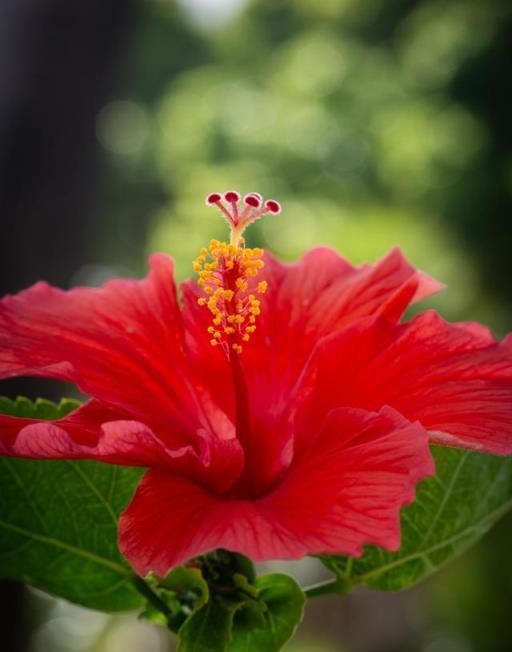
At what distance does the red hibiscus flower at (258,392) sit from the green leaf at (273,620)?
0.19 feet

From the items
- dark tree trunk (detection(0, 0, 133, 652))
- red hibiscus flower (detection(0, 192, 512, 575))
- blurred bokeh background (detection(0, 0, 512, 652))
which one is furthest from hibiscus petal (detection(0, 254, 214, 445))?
blurred bokeh background (detection(0, 0, 512, 652))

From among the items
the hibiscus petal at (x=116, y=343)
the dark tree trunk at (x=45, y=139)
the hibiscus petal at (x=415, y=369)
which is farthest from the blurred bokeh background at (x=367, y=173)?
the hibiscus petal at (x=415, y=369)

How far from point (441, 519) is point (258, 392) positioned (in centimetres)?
16

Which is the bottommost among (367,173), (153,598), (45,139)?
(153,598)

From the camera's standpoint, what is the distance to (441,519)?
24.2 inches

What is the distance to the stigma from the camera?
0.62 metres

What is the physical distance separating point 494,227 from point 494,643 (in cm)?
187

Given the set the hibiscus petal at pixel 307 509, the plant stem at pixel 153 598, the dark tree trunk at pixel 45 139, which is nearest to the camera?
the hibiscus petal at pixel 307 509

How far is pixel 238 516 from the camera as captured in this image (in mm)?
492

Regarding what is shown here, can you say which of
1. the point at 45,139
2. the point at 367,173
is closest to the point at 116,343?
the point at 45,139

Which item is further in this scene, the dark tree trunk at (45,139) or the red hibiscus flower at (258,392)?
the dark tree trunk at (45,139)

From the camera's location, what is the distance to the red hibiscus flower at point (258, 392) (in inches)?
19.2

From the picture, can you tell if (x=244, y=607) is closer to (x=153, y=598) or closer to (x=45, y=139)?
(x=153, y=598)

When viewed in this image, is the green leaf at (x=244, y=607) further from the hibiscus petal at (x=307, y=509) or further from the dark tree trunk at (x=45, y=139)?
the dark tree trunk at (x=45, y=139)
